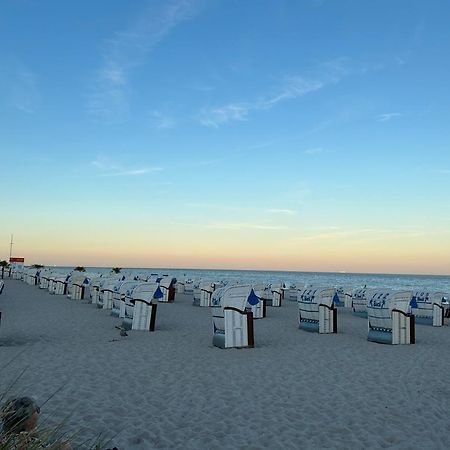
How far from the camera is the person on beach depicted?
3488 mm

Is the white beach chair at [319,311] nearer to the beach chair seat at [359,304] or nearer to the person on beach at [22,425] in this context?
the beach chair seat at [359,304]

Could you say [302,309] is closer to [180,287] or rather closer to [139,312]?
[139,312]

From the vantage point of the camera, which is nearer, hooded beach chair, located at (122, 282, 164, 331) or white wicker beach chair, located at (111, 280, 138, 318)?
hooded beach chair, located at (122, 282, 164, 331)

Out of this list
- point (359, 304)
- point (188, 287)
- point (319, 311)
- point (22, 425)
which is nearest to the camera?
point (22, 425)

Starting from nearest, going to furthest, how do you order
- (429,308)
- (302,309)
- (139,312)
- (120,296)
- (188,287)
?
(139,312) < (302,309) < (120,296) < (429,308) < (188,287)

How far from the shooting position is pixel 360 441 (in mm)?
5430

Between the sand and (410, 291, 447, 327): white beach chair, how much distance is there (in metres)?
5.23

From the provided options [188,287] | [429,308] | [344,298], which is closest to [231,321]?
[429,308]

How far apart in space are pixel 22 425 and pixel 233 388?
3.73 m

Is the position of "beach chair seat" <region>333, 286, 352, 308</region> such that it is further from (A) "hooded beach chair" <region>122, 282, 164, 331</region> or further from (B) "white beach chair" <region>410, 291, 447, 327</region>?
(A) "hooded beach chair" <region>122, 282, 164, 331</region>

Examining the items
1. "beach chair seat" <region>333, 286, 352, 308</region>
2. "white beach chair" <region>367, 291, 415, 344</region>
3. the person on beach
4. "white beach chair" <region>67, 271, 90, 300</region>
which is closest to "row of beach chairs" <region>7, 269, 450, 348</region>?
"white beach chair" <region>367, 291, 415, 344</region>

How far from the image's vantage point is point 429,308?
19.3 metres

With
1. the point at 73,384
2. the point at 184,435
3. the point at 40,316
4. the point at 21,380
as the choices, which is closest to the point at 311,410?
the point at 184,435

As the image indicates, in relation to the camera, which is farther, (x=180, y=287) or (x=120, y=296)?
(x=180, y=287)
